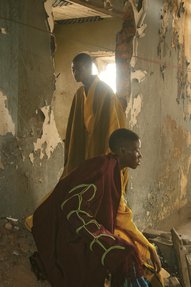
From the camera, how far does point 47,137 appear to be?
369cm

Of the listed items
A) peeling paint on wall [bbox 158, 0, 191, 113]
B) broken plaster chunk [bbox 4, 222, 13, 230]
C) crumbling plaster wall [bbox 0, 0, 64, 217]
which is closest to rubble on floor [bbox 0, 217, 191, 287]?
broken plaster chunk [bbox 4, 222, 13, 230]

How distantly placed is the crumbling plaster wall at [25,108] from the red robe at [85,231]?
37.5 inches

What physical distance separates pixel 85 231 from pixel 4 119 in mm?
1369

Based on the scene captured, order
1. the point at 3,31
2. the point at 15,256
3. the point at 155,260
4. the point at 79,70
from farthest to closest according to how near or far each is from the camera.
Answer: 1. the point at 79,70
2. the point at 3,31
3. the point at 15,256
4. the point at 155,260

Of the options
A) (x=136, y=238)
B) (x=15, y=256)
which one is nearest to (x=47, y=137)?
(x=15, y=256)

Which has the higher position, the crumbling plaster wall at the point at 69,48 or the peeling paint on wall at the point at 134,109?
the crumbling plaster wall at the point at 69,48

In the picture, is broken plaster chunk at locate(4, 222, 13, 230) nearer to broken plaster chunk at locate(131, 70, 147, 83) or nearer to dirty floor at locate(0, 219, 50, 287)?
dirty floor at locate(0, 219, 50, 287)

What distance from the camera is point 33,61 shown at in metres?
3.53

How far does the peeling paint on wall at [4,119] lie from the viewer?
Answer: 10.6 feet

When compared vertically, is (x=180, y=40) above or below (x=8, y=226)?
above

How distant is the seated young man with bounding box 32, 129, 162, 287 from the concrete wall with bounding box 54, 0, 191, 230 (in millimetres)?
2261

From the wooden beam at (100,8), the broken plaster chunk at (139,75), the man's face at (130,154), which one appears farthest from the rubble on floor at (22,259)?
the wooden beam at (100,8)

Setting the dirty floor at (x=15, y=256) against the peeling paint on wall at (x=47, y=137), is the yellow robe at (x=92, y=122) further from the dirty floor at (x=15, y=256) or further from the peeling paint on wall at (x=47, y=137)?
the dirty floor at (x=15, y=256)

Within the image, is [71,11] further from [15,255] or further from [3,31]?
[15,255]
